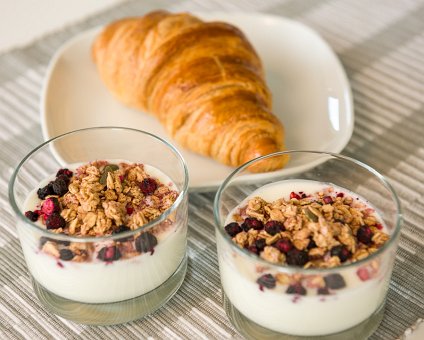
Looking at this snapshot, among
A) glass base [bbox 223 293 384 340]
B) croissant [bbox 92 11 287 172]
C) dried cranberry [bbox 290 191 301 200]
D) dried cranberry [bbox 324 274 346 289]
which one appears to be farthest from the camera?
croissant [bbox 92 11 287 172]

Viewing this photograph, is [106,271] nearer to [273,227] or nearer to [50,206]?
[50,206]

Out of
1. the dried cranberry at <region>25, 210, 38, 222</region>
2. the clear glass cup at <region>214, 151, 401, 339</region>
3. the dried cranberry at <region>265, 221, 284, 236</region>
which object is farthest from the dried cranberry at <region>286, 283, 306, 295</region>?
the dried cranberry at <region>25, 210, 38, 222</region>

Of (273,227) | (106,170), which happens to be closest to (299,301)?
(273,227)

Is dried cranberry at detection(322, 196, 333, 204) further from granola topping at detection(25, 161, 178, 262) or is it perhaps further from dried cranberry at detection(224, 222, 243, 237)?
granola topping at detection(25, 161, 178, 262)

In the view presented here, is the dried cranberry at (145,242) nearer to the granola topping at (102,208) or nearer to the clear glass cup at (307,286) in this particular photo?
the granola topping at (102,208)

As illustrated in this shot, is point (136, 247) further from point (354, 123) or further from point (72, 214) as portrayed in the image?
point (354, 123)

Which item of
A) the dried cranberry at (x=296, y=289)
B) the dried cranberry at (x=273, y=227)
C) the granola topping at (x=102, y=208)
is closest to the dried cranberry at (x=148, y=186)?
the granola topping at (x=102, y=208)

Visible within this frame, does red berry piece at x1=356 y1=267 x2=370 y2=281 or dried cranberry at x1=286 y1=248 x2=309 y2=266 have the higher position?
dried cranberry at x1=286 y1=248 x2=309 y2=266
